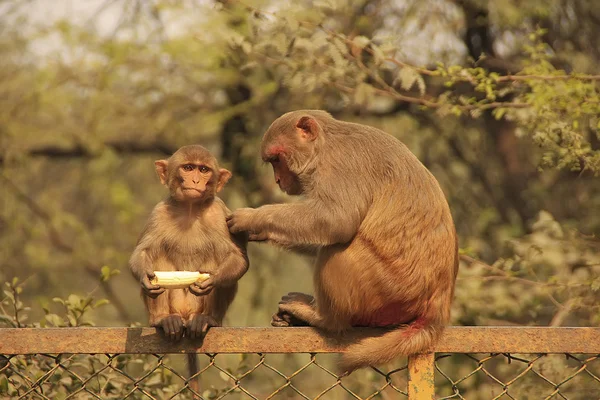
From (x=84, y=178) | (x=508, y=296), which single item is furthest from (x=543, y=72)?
(x=84, y=178)

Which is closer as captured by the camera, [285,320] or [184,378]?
[184,378]

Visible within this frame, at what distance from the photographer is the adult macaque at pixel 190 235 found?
15.4 ft

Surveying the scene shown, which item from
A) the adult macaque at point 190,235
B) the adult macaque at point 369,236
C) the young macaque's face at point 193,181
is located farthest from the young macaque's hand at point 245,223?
the young macaque's face at point 193,181

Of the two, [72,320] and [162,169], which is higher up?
[162,169]

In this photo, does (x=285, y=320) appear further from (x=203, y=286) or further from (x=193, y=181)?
(x=193, y=181)

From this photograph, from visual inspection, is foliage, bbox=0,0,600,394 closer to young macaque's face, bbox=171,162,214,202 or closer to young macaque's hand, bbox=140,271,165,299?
young macaque's face, bbox=171,162,214,202

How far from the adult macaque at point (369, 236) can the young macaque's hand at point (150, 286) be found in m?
0.54

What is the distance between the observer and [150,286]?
13.3 feet

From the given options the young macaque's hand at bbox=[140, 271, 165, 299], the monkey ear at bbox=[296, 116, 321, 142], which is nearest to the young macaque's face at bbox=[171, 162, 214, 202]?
the monkey ear at bbox=[296, 116, 321, 142]

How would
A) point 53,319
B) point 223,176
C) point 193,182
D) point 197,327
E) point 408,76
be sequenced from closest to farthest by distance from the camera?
point 197,327
point 53,319
point 193,182
point 223,176
point 408,76

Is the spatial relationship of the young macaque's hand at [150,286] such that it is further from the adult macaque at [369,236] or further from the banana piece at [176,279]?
the adult macaque at [369,236]

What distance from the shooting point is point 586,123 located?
5547 millimetres

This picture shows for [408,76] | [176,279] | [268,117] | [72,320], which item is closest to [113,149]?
[268,117]

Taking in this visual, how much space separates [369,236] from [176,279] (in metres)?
0.96
